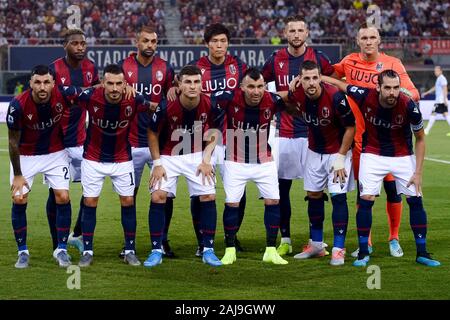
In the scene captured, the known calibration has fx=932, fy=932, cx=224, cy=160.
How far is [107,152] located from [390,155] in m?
2.56

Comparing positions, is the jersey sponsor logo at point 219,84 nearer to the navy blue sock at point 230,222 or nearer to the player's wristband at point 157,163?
the player's wristband at point 157,163

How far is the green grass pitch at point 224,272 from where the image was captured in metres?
7.31

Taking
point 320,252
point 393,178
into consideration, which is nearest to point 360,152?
point 393,178

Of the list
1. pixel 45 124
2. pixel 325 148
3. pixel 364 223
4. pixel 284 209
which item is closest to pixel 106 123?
pixel 45 124

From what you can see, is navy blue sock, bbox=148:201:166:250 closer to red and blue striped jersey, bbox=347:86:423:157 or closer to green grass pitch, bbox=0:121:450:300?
green grass pitch, bbox=0:121:450:300

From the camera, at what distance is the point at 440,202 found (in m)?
12.6

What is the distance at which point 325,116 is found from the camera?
8531 mm

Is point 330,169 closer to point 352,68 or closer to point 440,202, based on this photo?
point 352,68

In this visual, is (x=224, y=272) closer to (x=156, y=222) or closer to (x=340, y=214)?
(x=156, y=222)

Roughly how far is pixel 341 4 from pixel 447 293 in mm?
29500

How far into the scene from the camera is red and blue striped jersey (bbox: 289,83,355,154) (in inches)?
332

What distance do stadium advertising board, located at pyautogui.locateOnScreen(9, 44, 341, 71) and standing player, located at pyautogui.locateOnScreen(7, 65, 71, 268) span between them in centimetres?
2221

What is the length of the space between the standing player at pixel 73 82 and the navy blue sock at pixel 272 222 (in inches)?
75.4

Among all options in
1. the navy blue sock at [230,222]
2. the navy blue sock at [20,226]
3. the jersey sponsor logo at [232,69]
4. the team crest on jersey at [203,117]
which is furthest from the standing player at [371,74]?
the navy blue sock at [20,226]
